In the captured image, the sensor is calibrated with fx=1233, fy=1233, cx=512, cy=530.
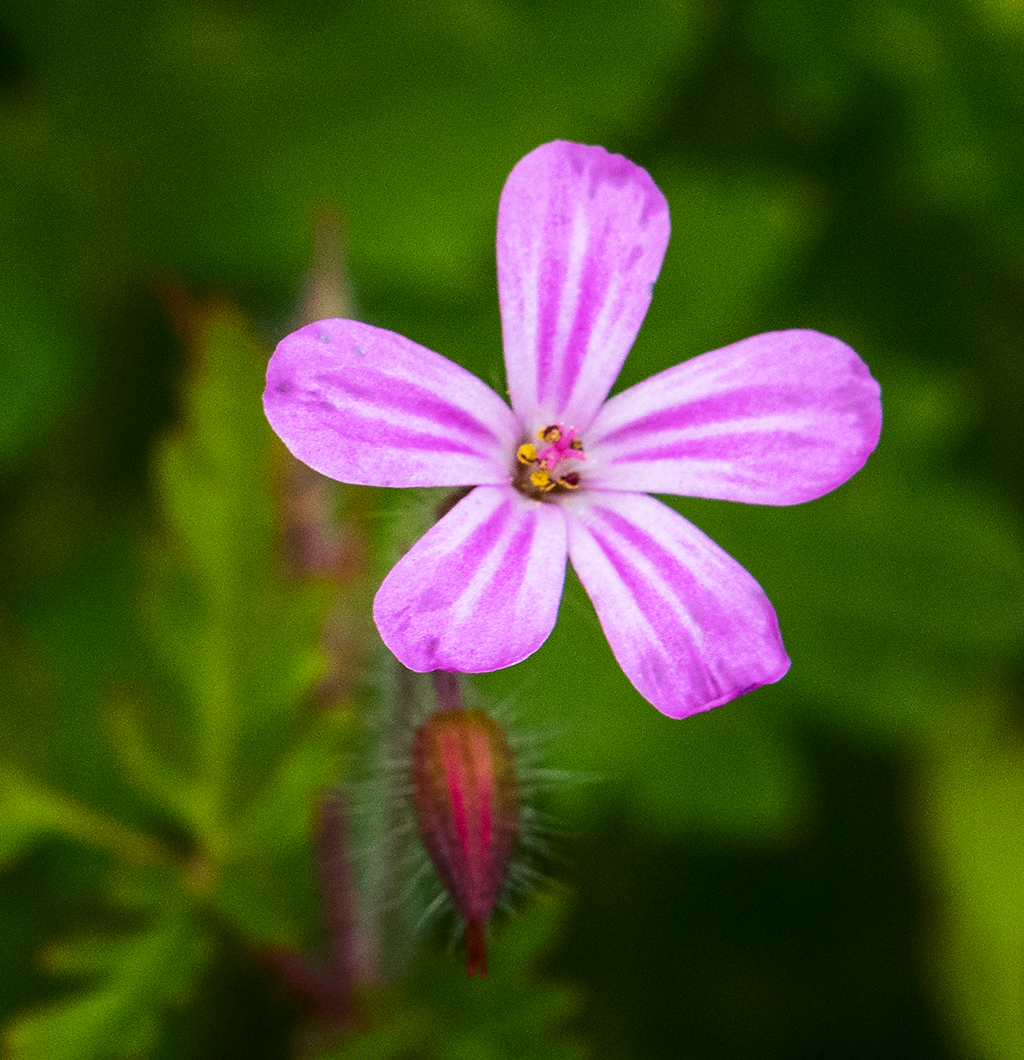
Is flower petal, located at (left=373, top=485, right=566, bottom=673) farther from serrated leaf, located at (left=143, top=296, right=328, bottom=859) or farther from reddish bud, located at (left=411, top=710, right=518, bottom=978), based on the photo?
serrated leaf, located at (left=143, top=296, right=328, bottom=859)

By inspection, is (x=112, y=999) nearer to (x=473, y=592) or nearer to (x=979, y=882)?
(x=473, y=592)

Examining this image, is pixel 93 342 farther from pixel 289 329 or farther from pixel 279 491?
pixel 279 491

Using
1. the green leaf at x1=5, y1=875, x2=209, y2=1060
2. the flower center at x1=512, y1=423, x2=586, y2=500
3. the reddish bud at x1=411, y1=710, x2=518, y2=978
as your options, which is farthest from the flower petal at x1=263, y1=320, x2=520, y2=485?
the green leaf at x1=5, y1=875, x2=209, y2=1060

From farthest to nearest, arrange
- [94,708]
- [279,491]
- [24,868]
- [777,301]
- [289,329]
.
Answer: [777,301]
[94,708]
[24,868]
[289,329]
[279,491]

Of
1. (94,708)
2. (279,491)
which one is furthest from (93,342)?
(279,491)

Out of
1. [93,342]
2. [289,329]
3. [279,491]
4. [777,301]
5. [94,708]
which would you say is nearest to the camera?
[279,491]

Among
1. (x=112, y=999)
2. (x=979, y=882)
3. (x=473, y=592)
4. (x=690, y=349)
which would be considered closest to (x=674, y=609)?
(x=473, y=592)

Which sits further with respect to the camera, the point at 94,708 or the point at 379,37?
the point at 379,37

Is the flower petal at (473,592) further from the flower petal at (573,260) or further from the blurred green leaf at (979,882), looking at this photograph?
the blurred green leaf at (979,882)
